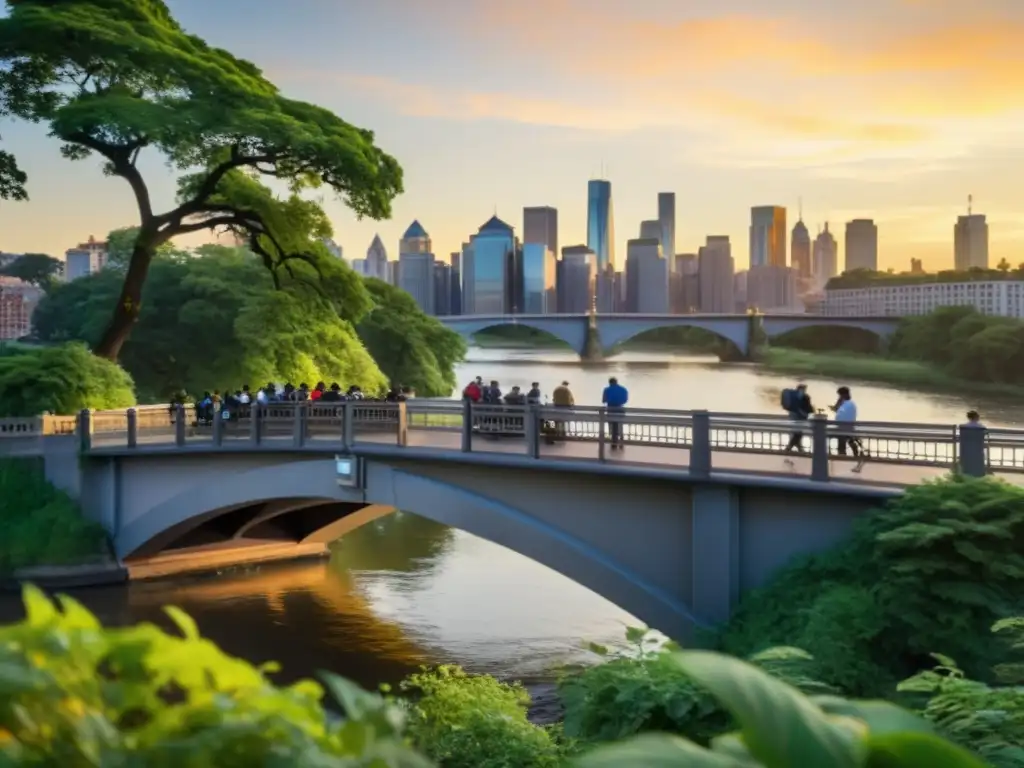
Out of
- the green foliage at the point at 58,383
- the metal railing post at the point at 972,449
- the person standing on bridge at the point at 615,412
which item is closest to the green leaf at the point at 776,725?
the metal railing post at the point at 972,449

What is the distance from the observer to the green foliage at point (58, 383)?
2539 cm

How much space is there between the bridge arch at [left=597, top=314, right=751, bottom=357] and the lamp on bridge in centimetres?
4727

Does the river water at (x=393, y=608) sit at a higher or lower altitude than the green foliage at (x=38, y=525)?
lower

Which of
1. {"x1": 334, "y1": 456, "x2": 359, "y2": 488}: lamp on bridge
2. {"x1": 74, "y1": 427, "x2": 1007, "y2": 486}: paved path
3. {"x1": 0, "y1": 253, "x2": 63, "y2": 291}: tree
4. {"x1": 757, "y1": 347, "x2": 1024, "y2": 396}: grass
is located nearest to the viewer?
{"x1": 74, "y1": 427, "x2": 1007, "y2": 486}: paved path

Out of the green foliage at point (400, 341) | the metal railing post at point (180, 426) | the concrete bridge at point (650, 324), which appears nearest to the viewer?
the metal railing post at point (180, 426)

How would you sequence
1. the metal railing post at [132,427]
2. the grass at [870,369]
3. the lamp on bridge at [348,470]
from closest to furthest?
the lamp on bridge at [348,470], the metal railing post at [132,427], the grass at [870,369]

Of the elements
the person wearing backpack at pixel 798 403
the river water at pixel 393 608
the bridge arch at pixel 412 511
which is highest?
the person wearing backpack at pixel 798 403

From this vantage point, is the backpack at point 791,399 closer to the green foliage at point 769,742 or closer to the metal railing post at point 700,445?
the metal railing post at point 700,445

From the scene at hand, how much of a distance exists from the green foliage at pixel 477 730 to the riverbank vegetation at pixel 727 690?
27 mm

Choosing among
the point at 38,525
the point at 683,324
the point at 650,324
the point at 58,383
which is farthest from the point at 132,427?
the point at 650,324

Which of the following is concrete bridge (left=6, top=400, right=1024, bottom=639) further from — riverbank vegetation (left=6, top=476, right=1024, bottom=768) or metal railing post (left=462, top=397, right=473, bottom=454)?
riverbank vegetation (left=6, top=476, right=1024, bottom=768)

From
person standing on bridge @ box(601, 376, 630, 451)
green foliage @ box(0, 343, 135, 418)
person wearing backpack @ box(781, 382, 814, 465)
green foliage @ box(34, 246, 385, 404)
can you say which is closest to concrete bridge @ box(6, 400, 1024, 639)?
person standing on bridge @ box(601, 376, 630, 451)

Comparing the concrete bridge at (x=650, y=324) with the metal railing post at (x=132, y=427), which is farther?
the concrete bridge at (x=650, y=324)

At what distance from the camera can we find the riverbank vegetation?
1640mm
